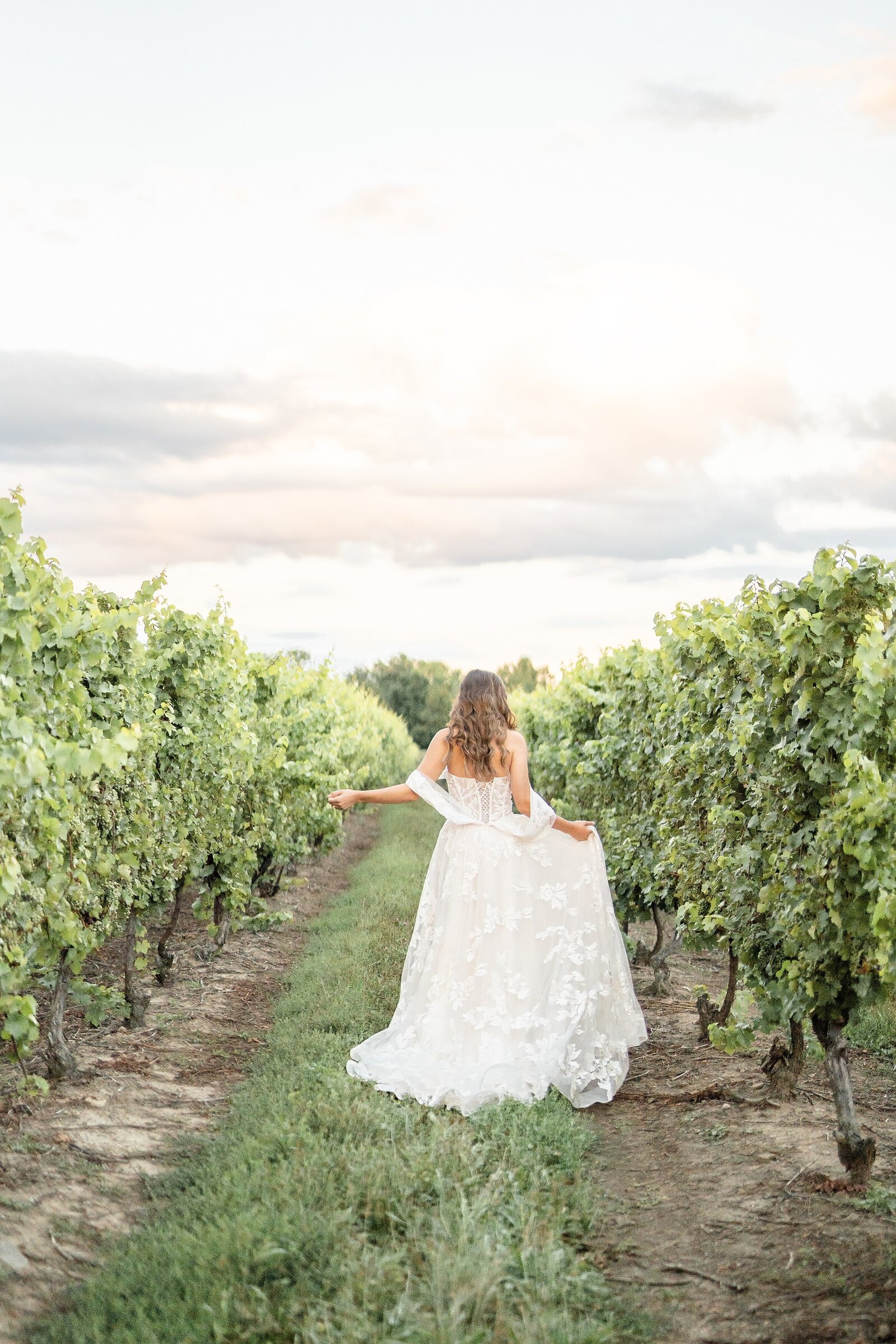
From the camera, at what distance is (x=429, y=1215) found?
3.92 metres

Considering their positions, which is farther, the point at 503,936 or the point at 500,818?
the point at 500,818

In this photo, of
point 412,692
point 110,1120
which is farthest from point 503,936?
point 412,692

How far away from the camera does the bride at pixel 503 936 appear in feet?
19.9

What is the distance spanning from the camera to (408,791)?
20.9 ft

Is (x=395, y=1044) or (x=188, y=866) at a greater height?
(x=188, y=866)

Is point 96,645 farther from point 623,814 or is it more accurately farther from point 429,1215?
point 623,814

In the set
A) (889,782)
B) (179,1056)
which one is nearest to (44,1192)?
(179,1056)

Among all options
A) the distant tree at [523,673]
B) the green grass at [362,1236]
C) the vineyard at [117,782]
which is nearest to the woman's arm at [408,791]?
the vineyard at [117,782]

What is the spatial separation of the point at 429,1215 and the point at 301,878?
367 inches

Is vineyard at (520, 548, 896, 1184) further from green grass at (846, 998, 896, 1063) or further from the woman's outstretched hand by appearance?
the woman's outstretched hand

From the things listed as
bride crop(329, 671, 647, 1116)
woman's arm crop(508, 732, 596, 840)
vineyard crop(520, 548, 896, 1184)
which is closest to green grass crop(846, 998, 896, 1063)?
vineyard crop(520, 548, 896, 1184)

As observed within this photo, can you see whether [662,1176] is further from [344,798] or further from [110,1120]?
[110,1120]

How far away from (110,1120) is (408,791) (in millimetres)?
2325

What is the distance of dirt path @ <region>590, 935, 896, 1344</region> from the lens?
12.1ft
